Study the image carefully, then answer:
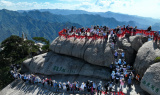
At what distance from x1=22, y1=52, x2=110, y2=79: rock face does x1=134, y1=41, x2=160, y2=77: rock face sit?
5.99 m

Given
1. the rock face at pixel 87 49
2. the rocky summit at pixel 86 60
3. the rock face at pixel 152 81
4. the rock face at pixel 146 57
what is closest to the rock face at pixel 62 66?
the rocky summit at pixel 86 60

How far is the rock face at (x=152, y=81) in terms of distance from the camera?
17.6 m

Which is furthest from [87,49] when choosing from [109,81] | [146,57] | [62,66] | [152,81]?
[152,81]

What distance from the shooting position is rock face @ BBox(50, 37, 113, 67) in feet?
84.9

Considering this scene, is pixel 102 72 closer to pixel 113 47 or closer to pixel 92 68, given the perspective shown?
pixel 92 68

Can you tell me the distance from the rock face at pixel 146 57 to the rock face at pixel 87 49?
203 inches

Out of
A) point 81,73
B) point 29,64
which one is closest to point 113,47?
point 81,73

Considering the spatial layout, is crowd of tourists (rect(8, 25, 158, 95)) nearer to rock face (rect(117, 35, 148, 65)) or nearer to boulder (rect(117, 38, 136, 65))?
boulder (rect(117, 38, 136, 65))

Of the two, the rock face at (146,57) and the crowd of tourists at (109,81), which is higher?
the rock face at (146,57)

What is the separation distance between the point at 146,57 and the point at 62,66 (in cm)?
1760

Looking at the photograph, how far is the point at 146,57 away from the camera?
22484mm

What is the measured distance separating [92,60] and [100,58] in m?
1.79

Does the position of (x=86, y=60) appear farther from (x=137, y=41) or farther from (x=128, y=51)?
(x=137, y=41)

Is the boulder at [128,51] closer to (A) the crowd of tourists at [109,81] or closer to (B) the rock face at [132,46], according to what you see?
(B) the rock face at [132,46]
